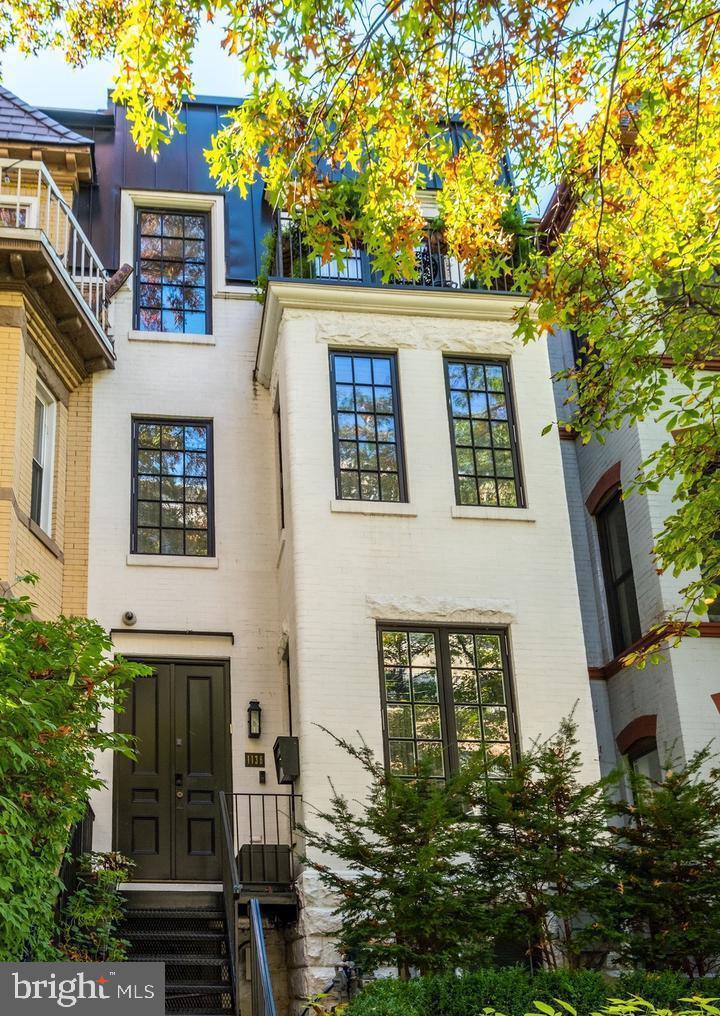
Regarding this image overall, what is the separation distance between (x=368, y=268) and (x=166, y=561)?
447 centimetres

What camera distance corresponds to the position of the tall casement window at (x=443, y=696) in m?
12.6

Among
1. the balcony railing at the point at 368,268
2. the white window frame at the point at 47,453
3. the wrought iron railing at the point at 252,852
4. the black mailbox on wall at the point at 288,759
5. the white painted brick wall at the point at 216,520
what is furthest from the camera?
the balcony railing at the point at 368,268

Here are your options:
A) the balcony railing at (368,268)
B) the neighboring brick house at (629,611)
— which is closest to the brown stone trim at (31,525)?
the balcony railing at (368,268)

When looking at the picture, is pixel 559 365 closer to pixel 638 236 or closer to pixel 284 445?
pixel 284 445

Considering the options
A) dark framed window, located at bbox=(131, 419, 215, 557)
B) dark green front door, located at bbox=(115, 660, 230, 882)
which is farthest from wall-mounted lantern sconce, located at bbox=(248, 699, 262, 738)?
dark framed window, located at bbox=(131, 419, 215, 557)

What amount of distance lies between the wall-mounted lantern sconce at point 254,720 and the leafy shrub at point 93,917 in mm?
2367

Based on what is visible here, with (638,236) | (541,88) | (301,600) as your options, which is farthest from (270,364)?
(541,88)

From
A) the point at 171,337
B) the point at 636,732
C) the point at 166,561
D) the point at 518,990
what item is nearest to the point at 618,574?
the point at 636,732

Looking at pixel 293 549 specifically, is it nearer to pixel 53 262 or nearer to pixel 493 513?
pixel 493 513

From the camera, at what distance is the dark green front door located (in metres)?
13.1

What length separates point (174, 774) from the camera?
13.6m

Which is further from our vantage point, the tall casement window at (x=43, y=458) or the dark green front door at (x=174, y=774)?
the tall casement window at (x=43, y=458)

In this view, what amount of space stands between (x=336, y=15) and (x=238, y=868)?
8.35m

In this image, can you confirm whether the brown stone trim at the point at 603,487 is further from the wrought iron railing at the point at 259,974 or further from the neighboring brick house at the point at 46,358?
the wrought iron railing at the point at 259,974
